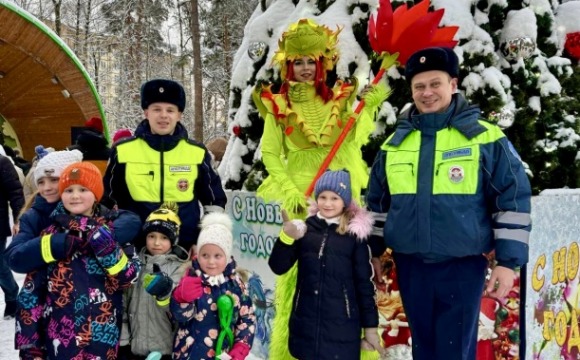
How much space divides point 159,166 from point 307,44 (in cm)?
118

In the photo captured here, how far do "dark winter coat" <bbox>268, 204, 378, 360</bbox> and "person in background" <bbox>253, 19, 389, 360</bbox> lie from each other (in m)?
0.52

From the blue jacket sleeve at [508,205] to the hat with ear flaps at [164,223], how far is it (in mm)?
1594

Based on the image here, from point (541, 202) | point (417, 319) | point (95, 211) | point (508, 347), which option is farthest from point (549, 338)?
point (95, 211)

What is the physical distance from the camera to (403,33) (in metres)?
3.36

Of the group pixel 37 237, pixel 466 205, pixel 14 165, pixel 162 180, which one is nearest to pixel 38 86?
pixel 14 165

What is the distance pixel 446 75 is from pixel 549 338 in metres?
2.18

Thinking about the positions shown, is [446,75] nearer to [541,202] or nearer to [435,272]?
[435,272]

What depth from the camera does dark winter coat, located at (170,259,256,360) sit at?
9.19ft

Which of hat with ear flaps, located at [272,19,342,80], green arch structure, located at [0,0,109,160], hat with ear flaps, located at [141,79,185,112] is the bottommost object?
hat with ear flaps, located at [141,79,185,112]

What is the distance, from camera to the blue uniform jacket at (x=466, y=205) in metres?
2.47

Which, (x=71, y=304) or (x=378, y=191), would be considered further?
(x=378, y=191)

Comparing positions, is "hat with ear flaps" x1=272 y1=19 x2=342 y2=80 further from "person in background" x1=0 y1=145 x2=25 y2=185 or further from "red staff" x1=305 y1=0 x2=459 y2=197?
"person in background" x1=0 y1=145 x2=25 y2=185

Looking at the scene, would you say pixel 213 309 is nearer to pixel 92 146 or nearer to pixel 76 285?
pixel 76 285

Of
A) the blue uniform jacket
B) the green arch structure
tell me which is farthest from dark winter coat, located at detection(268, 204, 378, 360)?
the green arch structure
